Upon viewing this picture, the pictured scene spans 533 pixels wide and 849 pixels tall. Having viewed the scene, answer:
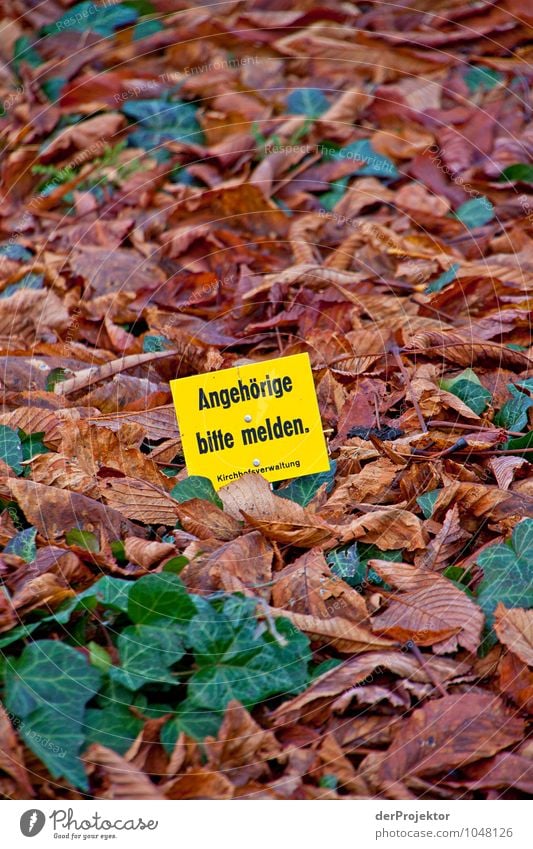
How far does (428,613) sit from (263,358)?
30.9 inches

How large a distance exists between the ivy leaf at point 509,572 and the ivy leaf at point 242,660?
0.93 ft

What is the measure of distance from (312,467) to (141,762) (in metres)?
0.62

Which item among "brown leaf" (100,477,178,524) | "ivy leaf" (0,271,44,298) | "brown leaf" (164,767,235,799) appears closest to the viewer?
"brown leaf" (164,767,235,799)

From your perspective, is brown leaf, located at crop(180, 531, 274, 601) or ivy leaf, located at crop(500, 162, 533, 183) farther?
ivy leaf, located at crop(500, 162, 533, 183)

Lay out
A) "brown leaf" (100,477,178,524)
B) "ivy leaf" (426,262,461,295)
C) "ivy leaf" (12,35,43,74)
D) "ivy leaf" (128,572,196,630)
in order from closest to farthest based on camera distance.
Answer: "ivy leaf" (128,572,196,630) → "brown leaf" (100,477,178,524) → "ivy leaf" (426,262,461,295) → "ivy leaf" (12,35,43,74)

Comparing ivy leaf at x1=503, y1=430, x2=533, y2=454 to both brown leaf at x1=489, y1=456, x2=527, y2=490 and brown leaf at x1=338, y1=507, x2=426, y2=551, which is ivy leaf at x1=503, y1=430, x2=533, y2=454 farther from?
brown leaf at x1=338, y1=507, x2=426, y2=551

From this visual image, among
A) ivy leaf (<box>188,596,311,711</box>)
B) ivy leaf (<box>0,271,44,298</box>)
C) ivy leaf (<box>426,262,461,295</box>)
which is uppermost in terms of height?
ivy leaf (<box>0,271,44,298</box>)

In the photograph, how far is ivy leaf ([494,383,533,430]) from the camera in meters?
1.66

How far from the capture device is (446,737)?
3.96 feet

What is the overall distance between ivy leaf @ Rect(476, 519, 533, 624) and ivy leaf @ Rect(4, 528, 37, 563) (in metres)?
0.68

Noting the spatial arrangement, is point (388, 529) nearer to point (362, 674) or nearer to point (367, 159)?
point (362, 674)

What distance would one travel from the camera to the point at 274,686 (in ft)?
4.08

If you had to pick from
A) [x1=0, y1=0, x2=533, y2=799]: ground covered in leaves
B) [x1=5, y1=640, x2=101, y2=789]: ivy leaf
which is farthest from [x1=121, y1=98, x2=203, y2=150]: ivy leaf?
[x1=5, y1=640, x2=101, y2=789]: ivy leaf

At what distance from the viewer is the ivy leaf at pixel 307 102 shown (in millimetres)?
2604
